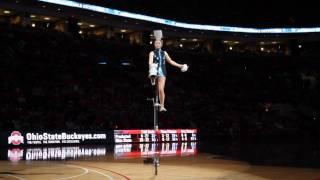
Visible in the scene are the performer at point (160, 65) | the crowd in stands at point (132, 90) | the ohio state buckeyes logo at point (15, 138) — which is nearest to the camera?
the performer at point (160, 65)

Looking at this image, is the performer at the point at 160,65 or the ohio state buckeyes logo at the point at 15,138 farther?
the ohio state buckeyes logo at the point at 15,138

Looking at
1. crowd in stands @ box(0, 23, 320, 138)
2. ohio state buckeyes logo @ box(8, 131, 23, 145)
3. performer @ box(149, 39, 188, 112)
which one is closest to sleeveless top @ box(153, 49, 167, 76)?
performer @ box(149, 39, 188, 112)

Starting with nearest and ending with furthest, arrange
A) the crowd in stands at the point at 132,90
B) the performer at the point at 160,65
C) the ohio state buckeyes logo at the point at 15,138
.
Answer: the performer at the point at 160,65
the ohio state buckeyes logo at the point at 15,138
the crowd in stands at the point at 132,90

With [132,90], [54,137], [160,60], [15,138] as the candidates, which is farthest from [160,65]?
[132,90]

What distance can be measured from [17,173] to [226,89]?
30.1 metres

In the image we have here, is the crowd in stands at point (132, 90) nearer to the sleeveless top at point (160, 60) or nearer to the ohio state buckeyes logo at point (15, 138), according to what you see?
the ohio state buckeyes logo at point (15, 138)

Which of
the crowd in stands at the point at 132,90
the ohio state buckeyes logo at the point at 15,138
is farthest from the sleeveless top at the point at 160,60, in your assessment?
the crowd in stands at the point at 132,90

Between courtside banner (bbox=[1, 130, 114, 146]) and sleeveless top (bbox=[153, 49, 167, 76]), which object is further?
courtside banner (bbox=[1, 130, 114, 146])

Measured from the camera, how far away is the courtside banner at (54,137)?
22781 millimetres

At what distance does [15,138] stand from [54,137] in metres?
1.97

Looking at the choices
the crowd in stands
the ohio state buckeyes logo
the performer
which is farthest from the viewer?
the crowd in stands

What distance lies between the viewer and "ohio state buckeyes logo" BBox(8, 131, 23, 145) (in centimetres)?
2273

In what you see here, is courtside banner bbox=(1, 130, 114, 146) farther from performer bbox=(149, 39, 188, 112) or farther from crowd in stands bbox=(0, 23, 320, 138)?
performer bbox=(149, 39, 188, 112)

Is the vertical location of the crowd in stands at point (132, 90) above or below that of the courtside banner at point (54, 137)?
above
